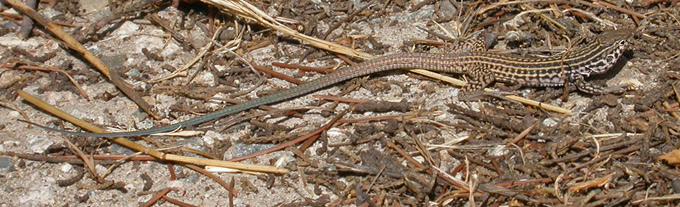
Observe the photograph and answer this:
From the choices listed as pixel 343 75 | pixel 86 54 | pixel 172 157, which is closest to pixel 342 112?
pixel 343 75

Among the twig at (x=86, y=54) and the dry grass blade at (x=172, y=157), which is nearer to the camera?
the dry grass blade at (x=172, y=157)

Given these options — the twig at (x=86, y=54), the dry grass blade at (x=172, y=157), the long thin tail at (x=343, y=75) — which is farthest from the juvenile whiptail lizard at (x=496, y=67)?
the twig at (x=86, y=54)

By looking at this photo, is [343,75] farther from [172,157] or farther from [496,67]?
[172,157]

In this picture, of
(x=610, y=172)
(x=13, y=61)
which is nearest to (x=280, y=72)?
(x=13, y=61)

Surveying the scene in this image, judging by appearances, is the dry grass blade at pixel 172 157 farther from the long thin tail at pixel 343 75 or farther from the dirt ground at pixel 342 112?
the long thin tail at pixel 343 75

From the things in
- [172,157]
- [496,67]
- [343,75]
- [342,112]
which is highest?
[496,67]

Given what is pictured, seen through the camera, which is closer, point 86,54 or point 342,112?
point 342,112
